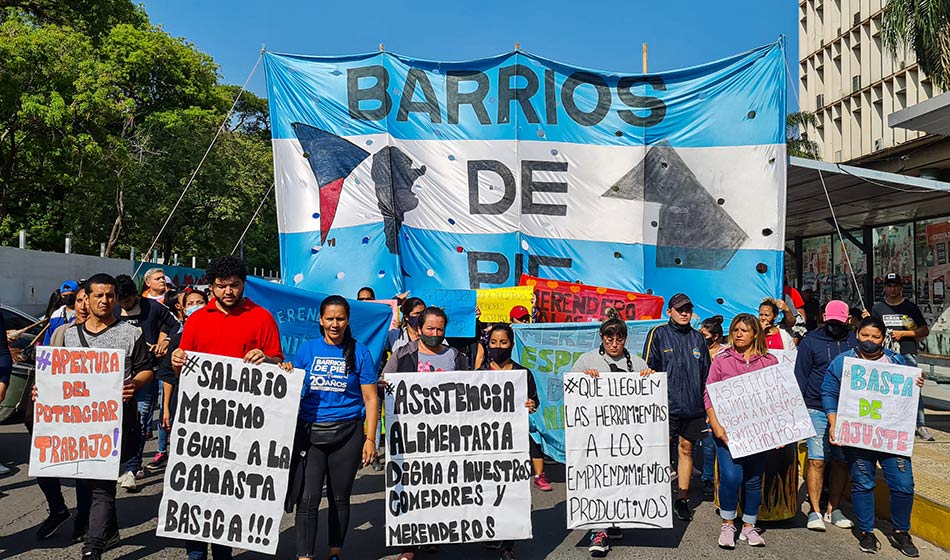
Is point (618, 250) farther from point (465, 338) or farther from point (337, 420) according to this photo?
point (337, 420)

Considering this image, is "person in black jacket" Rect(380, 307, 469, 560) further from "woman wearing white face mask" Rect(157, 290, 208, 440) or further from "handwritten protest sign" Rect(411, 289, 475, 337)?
"handwritten protest sign" Rect(411, 289, 475, 337)

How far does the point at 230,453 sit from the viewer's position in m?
4.59

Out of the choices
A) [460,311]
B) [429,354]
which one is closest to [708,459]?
[429,354]

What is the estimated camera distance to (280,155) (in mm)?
10297

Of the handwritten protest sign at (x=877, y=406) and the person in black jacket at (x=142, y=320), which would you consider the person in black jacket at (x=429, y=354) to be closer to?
the person in black jacket at (x=142, y=320)

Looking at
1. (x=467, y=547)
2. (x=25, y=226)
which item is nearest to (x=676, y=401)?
(x=467, y=547)

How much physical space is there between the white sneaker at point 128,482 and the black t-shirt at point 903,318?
26.1 feet

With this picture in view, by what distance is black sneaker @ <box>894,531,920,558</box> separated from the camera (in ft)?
17.1

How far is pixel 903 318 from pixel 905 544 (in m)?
3.84

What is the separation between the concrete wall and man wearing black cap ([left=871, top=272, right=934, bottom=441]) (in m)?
17.2

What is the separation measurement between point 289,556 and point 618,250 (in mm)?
6433

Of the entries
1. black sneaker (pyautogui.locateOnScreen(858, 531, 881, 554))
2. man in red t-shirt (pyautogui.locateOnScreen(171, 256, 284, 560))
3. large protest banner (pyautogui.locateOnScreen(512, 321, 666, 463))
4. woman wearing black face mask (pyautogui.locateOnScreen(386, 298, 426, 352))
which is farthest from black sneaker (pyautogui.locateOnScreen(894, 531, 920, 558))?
man in red t-shirt (pyautogui.locateOnScreen(171, 256, 284, 560))

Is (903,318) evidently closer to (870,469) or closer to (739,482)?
(870,469)

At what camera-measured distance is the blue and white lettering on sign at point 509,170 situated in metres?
10.0
